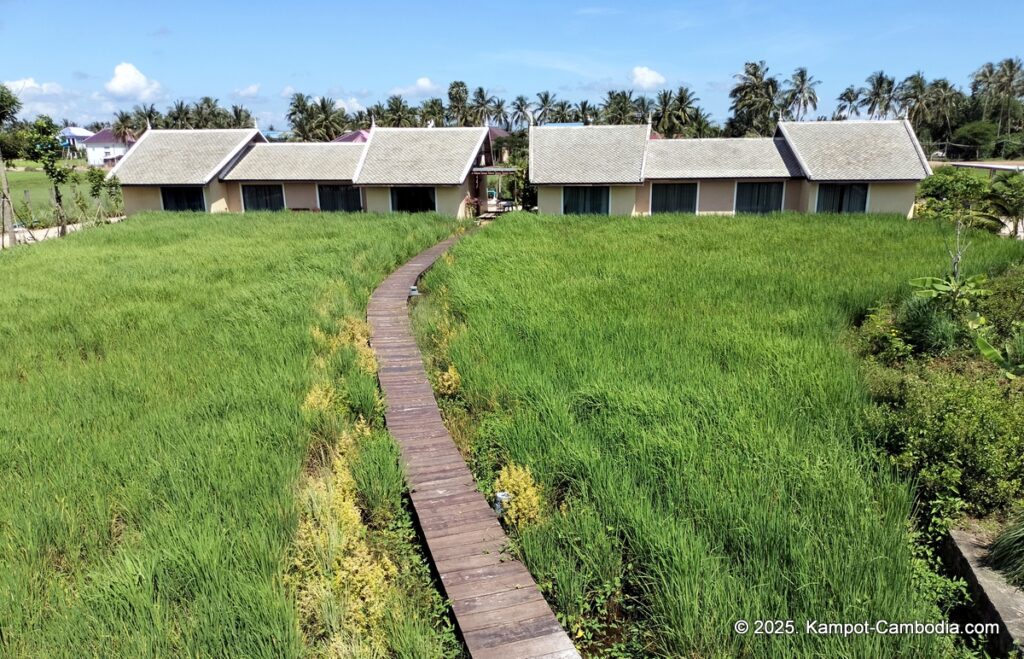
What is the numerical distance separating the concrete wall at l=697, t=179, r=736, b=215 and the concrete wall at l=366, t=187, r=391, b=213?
11.8 m

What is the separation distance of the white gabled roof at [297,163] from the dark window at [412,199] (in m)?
1.90

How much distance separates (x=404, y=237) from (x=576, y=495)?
41.8 feet

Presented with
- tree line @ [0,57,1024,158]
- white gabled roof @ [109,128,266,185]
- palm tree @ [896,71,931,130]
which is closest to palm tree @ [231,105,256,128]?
tree line @ [0,57,1024,158]

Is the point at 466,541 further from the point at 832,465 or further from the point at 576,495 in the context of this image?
the point at 832,465

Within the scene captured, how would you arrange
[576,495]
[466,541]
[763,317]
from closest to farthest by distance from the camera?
[466,541], [576,495], [763,317]

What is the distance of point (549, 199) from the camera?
23125mm

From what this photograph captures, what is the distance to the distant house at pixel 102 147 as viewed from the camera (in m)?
71.6

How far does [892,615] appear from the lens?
3.23m

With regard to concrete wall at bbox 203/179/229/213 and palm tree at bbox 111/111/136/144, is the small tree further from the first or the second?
palm tree at bbox 111/111/136/144

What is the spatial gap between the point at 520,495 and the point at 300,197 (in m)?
23.4

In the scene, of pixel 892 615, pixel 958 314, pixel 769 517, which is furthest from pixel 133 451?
pixel 958 314

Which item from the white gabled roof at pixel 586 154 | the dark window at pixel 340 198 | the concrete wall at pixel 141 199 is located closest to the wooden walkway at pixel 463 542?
the white gabled roof at pixel 586 154

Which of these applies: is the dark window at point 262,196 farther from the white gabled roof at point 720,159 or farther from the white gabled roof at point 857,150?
the white gabled roof at point 857,150

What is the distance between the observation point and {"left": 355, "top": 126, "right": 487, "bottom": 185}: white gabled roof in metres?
23.0
